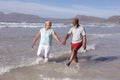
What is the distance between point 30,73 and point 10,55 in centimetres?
377

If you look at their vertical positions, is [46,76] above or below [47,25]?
below

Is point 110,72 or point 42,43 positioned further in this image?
point 42,43

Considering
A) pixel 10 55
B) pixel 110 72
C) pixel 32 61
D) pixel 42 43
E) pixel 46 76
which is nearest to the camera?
pixel 46 76

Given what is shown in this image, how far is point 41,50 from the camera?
400 inches

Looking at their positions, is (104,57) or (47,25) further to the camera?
(104,57)

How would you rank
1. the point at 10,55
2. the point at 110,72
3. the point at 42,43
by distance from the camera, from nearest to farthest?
the point at 110,72 < the point at 42,43 < the point at 10,55

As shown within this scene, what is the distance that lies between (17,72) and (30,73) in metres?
0.44

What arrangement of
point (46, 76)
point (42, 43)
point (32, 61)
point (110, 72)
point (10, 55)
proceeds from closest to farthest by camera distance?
point (46, 76) → point (110, 72) → point (42, 43) → point (32, 61) → point (10, 55)

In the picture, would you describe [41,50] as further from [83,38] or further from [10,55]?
[10,55]

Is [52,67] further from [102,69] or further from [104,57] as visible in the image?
[104,57]

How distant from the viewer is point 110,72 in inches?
373

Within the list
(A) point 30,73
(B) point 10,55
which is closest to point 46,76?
(A) point 30,73

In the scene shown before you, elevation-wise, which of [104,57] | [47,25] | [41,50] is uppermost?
[47,25]

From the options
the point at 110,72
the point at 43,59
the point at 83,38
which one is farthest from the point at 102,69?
the point at 43,59
